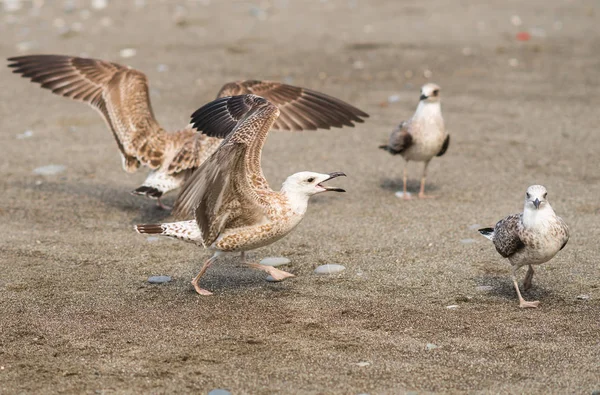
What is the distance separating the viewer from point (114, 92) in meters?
8.80

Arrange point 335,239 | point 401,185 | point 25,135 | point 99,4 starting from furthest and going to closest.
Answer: point 99,4 → point 25,135 → point 401,185 → point 335,239

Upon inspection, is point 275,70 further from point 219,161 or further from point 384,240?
point 219,161

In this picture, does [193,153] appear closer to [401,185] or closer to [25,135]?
[401,185]

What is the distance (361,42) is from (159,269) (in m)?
8.59

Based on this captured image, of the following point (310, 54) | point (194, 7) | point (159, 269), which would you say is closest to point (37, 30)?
point (194, 7)

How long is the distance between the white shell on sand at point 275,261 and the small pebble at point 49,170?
344 centimetres

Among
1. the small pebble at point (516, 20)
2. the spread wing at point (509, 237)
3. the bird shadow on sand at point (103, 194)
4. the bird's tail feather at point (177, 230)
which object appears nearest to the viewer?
the spread wing at point (509, 237)

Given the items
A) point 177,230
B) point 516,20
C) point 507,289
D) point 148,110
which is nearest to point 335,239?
point 177,230

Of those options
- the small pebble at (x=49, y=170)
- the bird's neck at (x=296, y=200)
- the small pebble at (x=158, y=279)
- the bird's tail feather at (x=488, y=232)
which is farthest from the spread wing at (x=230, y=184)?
the small pebble at (x=49, y=170)

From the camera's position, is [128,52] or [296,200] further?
[128,52]

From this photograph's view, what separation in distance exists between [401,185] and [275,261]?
2627 millimetres

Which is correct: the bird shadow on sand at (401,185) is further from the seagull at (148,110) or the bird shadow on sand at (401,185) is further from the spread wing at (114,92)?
the spread wing at (114,92)

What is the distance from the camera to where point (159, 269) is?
6.77m

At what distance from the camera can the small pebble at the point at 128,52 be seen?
13.8 metres
